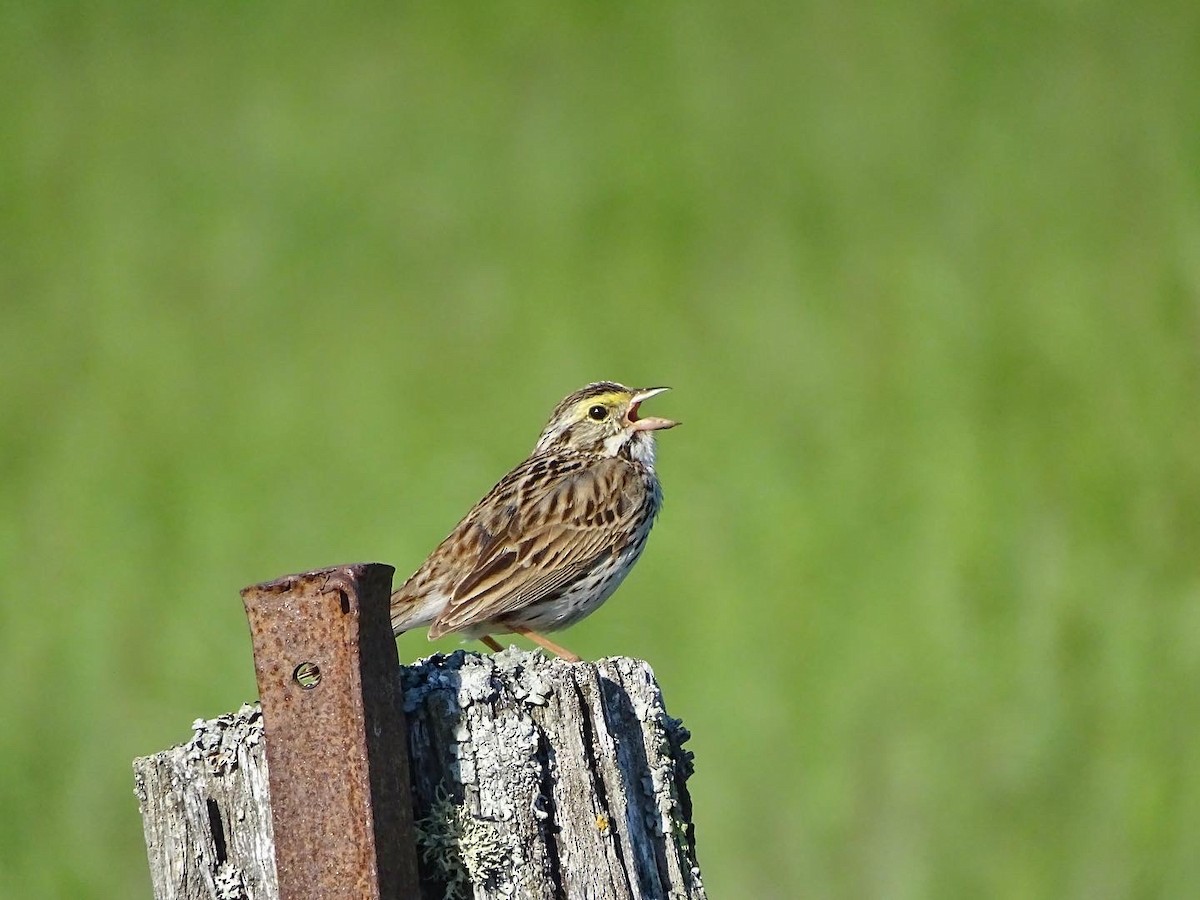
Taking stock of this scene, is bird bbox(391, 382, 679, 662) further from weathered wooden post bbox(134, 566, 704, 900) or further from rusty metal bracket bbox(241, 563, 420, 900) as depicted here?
rusty metal bracket bbox(241, 563, 420, 900)

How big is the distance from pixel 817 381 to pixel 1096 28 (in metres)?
3.26

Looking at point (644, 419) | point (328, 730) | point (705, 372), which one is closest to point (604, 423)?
point (644, 419)

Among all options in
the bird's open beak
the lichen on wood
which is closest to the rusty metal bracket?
the lichen on wood

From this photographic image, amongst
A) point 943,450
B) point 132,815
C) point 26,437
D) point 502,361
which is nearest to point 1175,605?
point 943,450

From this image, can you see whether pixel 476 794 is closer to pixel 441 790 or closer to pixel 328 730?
pixel 441 790

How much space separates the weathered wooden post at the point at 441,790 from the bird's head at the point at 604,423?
161 inches

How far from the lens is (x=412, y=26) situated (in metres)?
12.6

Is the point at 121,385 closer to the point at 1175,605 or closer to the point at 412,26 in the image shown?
the point at 412,26

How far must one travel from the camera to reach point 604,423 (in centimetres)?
782

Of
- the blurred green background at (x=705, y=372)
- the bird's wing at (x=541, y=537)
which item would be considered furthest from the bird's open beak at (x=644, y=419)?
the blurred green background at (x=705, y=372)

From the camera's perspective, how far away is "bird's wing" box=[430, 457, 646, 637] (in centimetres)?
679

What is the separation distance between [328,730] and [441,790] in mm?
321

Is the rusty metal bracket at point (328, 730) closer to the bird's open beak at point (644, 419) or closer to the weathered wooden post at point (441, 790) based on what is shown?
the weathered wooden post at point (441, 790)

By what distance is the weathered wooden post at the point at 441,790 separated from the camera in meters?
3.34
